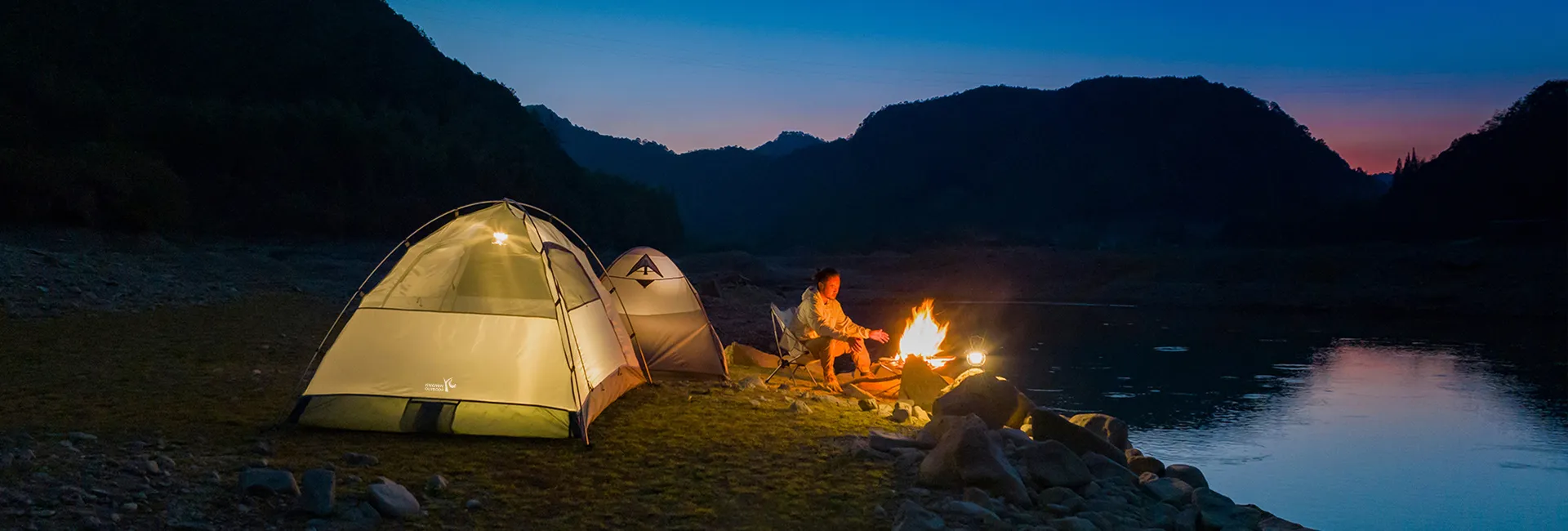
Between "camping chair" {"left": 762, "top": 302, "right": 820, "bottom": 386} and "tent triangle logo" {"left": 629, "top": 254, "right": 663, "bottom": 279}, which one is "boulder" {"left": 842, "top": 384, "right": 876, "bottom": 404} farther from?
"tent triangle logo" {"left": 629, "top": 254, "right": 663, "bottom": 279}

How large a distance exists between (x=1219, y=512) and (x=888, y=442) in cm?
218

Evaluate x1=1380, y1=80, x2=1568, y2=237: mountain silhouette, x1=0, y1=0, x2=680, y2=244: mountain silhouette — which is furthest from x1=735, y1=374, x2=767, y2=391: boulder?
x1=1380, y1=80, x2=1568, y2=237: mountain silhouette

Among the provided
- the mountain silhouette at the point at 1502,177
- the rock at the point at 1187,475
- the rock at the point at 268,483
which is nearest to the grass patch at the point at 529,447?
the rock at the point at 268,483

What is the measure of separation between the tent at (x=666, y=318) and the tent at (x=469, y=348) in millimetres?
2742

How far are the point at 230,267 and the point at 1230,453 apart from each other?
2006 centimetres

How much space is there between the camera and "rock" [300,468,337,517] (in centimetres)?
479

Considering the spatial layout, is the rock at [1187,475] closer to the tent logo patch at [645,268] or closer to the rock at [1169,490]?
the rock at [1169,490]

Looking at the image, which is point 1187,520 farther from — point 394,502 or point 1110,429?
point 394,502

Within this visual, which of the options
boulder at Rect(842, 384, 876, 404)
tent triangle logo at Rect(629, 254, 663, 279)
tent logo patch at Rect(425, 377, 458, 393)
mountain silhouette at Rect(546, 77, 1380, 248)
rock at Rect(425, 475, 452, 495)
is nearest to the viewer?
rock at Rect(425, 475, 452, 495)

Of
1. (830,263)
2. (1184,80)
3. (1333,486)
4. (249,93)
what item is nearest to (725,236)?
(1184,80)

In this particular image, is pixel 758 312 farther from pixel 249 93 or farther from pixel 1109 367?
pixel 249 93

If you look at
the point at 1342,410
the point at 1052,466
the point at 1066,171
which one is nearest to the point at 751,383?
the point at 1052,466

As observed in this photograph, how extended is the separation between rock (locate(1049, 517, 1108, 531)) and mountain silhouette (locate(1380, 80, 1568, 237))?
1746 inches

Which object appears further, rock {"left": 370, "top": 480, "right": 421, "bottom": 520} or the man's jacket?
the man's jacket
